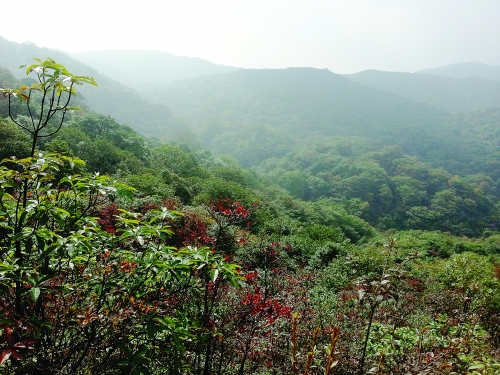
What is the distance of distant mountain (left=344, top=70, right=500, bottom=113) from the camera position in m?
130

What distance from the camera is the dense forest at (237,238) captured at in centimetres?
191

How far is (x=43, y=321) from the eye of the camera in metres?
1.68

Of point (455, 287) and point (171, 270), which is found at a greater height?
point (171, 270)

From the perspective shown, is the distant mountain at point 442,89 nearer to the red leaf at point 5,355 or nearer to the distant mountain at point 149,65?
the distant mountain at point 149,65

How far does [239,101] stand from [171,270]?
389 ft

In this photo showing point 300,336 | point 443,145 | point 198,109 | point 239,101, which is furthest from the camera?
point 239,101

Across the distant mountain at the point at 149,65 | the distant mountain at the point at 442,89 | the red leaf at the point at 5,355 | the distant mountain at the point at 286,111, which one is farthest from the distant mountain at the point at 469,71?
the red leaf at the point at 5,355

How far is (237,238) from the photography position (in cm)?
1043

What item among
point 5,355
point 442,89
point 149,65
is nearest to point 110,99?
point 5,355

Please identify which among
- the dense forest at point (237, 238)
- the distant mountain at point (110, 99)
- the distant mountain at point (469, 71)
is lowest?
the dense forest at point (237, 238)

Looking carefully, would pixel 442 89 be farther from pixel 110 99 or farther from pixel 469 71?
pixel 110 99

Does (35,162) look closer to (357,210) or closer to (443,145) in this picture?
(357,210)

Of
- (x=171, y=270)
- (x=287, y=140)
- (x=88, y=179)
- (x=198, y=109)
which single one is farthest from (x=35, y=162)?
(x=198, y=109)

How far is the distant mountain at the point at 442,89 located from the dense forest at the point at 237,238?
3180 centimetres
